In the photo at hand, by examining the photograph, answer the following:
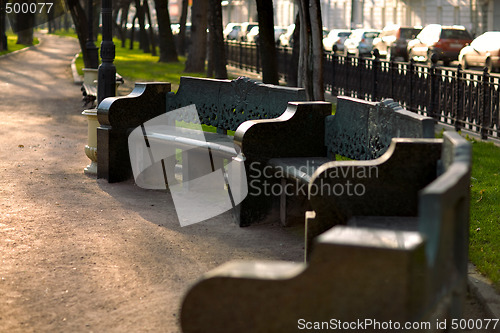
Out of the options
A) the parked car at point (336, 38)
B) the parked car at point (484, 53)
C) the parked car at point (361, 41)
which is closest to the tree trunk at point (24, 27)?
the parked car at point (336, 38)

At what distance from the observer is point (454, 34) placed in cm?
3859

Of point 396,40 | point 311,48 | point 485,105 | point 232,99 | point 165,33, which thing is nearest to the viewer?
point 232,99

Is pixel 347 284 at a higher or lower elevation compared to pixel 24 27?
lower

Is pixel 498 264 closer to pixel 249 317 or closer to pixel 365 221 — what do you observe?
pixel 365 221

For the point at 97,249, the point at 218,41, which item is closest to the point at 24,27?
the point at 218,41

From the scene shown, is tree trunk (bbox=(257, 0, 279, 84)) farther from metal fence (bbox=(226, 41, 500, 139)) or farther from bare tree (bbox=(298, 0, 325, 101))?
bare tree (bbox=(298, 0, 325, 101))

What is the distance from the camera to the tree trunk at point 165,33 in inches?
1348

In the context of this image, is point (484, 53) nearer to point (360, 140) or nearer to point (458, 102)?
point (458, 102)

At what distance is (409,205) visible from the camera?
482 centimetres

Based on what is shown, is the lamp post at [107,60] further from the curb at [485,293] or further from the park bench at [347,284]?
the park bench at [347,284]

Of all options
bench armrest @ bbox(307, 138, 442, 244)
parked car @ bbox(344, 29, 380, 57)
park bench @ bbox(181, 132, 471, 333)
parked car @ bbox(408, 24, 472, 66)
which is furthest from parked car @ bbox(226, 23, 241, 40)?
park bench @ bbox(181, 132, 471, 333)

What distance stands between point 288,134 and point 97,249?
1.75 meters

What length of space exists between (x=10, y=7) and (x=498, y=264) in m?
59.6

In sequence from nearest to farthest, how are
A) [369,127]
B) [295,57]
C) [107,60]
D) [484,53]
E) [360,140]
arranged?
[369,127]
[360,140]
[107,60]
[295,57]
[484,53]
